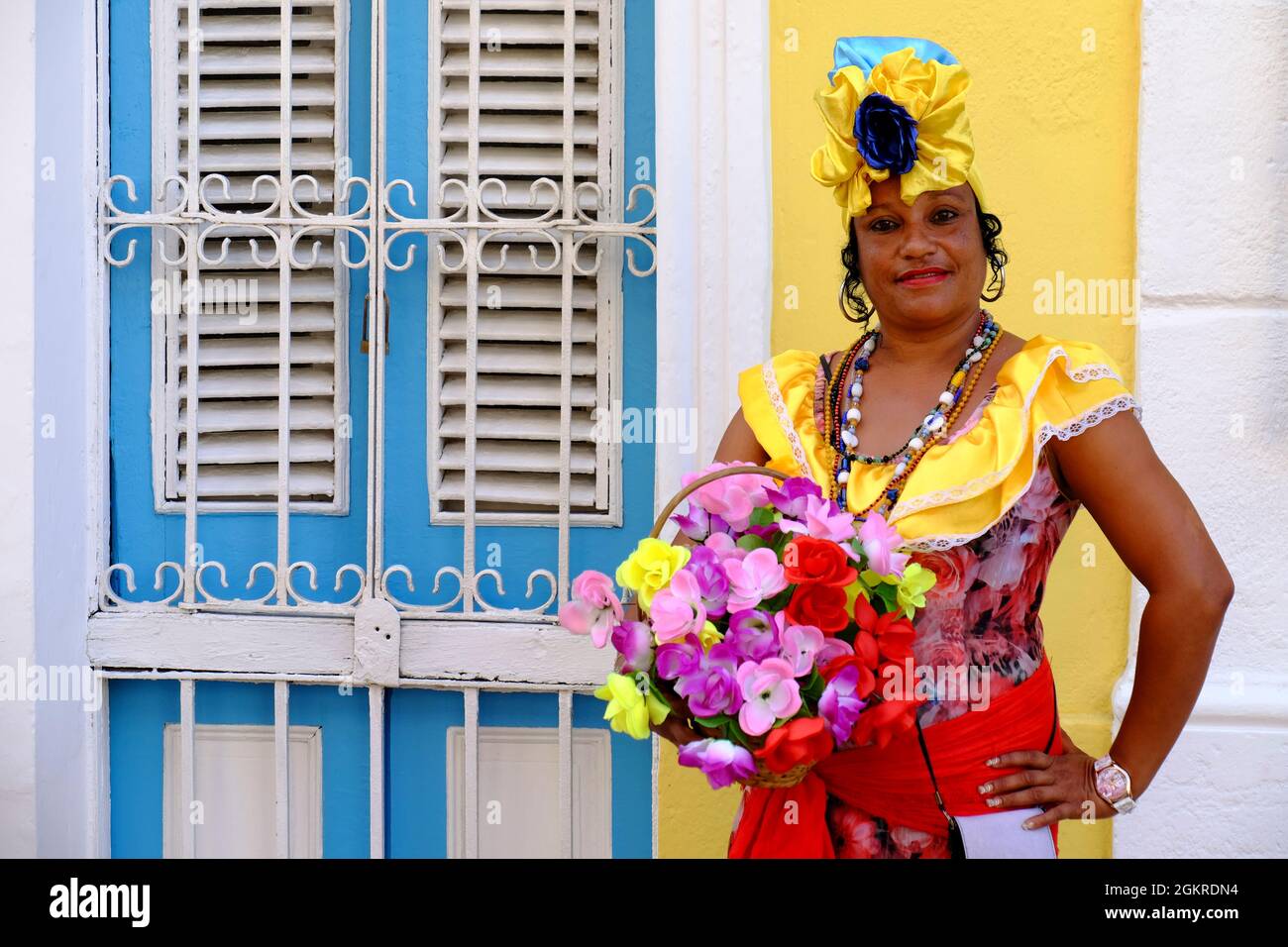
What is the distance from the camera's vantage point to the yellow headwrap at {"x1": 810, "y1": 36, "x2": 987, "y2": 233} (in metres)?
1.76

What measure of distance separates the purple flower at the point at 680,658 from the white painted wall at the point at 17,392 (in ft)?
6.74

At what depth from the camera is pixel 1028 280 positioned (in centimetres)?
271

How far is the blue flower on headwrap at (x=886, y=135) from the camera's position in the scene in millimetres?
1751

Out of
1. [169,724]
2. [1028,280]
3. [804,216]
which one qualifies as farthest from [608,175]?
[169,724]

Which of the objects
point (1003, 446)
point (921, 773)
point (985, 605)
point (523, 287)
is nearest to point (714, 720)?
point (921, 773)

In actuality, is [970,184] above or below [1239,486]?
above

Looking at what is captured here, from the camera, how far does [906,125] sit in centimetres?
175

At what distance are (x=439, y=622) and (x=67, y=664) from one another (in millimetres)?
982

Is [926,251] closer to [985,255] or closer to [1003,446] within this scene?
[985,255]

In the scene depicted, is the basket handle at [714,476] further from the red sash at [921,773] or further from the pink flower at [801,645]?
the red sash at [921,773]

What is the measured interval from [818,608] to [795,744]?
19 cm

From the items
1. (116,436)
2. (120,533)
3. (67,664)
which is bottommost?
(67,664)

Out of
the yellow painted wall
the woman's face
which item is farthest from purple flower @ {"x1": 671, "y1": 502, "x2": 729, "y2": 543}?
the yellow painted wall
